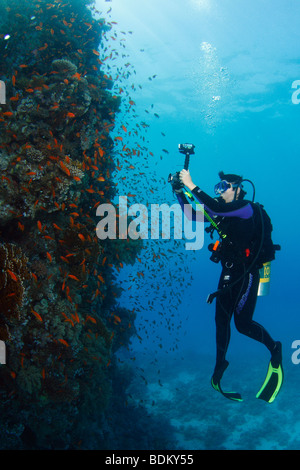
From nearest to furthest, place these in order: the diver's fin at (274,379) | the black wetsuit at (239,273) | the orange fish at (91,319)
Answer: the diver's fin at (274,379) < the black wetsuit at (239,273) < the orange fish at (91,319)

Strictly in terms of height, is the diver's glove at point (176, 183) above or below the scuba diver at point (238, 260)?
above

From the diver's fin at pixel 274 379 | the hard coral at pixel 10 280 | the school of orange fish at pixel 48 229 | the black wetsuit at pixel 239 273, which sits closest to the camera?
the hard coral at pixel 10 280

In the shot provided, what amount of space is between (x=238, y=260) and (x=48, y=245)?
13.0 feet

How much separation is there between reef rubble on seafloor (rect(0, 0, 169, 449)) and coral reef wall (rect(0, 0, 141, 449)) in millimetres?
22

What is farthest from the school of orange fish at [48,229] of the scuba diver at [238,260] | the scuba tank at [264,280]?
the scuba tank at [264,280]

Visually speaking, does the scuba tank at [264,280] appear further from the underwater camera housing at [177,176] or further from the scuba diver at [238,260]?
the underwater camera housing at [177,176]

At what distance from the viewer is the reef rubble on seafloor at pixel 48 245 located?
211 inches

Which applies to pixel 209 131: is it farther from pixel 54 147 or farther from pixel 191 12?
pixel 54 147

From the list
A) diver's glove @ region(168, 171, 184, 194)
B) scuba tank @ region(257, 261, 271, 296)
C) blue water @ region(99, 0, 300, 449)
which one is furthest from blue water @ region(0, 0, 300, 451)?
scuba tank @ region(257, 261, 271, 296)

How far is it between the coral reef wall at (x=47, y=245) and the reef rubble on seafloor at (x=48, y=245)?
0.07ft

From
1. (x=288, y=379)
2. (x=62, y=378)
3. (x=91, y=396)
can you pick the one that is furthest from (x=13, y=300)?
(x=288, y=379)

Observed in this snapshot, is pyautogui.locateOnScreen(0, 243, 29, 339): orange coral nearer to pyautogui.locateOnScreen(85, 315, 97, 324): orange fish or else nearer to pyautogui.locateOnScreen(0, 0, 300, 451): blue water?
pyautogui.locateOnScreen(0, 0, 300, 451): blue water

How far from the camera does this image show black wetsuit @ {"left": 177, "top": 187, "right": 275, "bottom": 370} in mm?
5164

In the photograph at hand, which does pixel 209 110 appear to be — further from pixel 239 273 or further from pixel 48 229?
pixel 239 273
